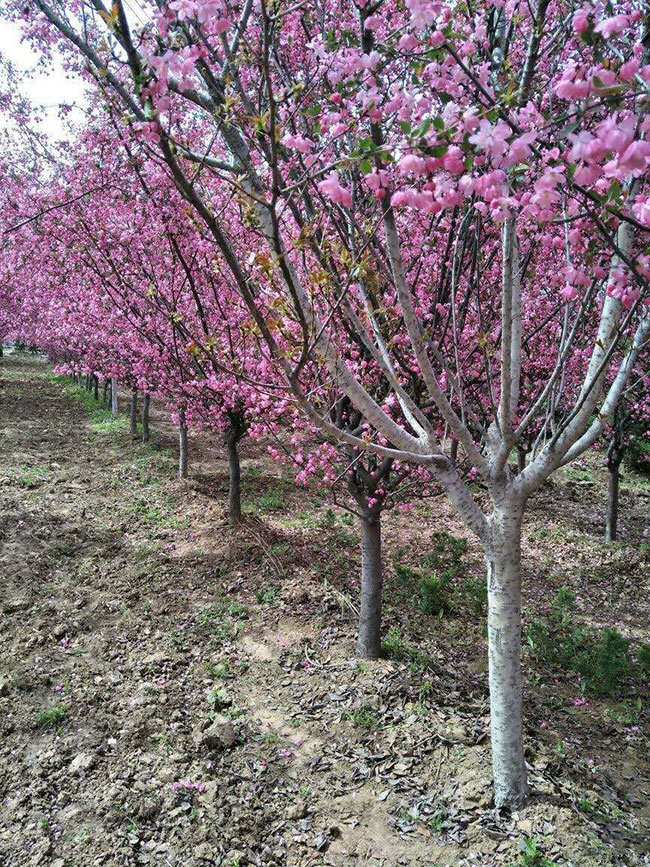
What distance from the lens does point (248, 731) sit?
4.59 metres

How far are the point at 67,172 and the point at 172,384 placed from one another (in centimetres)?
545

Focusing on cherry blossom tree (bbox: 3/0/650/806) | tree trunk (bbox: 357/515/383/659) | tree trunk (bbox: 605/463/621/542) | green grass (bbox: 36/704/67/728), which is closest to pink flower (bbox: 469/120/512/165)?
cherry blossom tree (bbox: 3/0/650/806)

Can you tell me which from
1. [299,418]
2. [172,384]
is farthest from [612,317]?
[172,384]

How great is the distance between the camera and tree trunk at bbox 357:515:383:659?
5.45 m

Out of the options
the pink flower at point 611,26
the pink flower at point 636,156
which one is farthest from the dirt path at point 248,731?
the pink flower at point 611,26

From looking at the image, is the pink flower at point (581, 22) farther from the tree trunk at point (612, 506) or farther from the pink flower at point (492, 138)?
the tree trunk at point (612, 506)

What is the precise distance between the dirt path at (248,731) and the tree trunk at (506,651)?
241mm

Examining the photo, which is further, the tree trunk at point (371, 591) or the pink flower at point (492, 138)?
the tree trunk at point (371, 591)

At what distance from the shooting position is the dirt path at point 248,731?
353 centimetres

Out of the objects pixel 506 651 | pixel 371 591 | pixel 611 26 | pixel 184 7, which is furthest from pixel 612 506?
pixel 184 7

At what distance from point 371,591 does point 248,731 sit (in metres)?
1.68

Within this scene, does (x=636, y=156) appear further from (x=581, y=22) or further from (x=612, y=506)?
(x=612, y=506)

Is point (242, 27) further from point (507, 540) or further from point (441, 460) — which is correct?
point (507, 540)

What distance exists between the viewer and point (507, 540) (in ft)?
11.3
